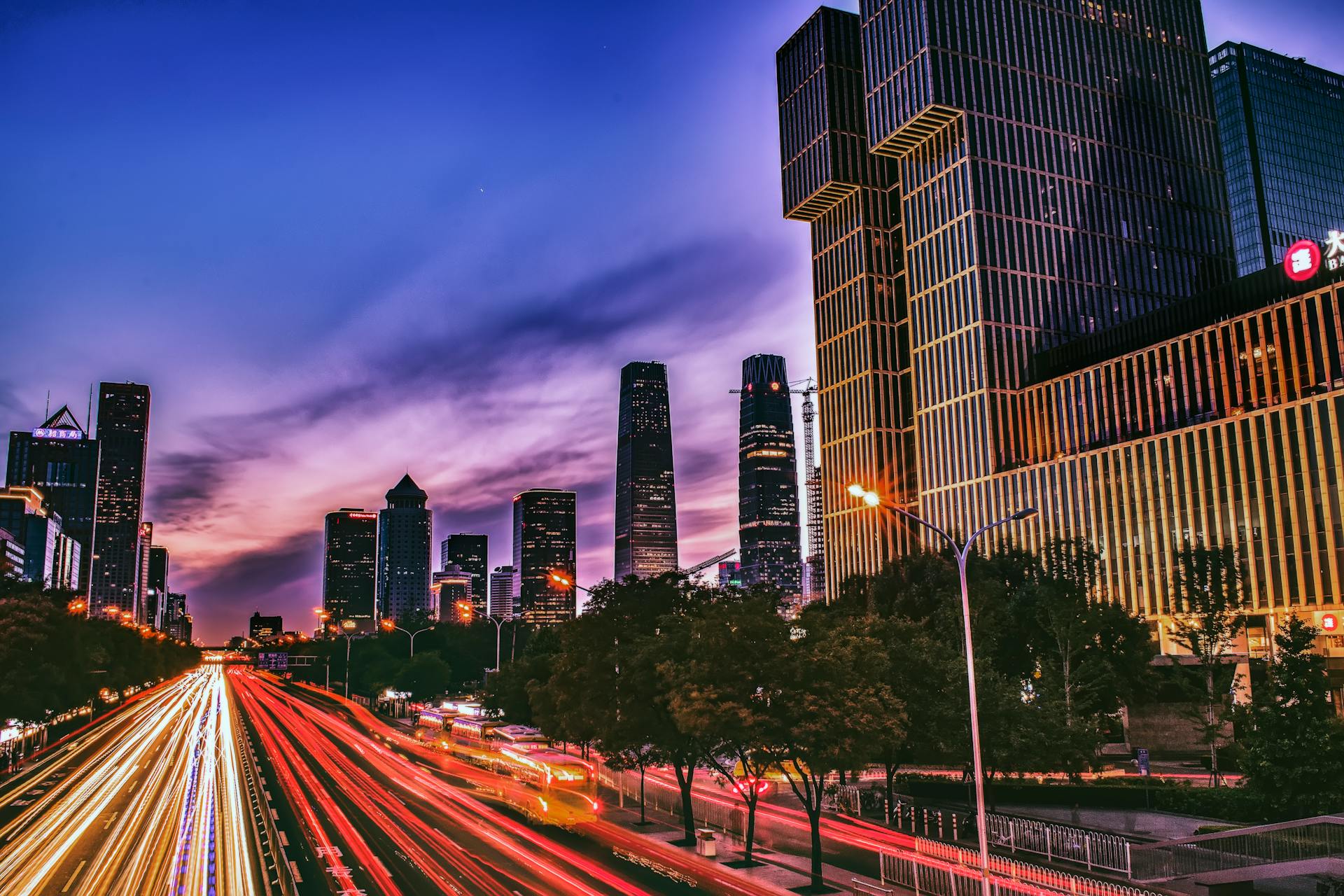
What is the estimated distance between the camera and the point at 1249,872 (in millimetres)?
25906

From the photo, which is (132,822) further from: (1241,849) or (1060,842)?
(1241,849)

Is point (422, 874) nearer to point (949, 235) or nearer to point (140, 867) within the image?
point (140, 867)

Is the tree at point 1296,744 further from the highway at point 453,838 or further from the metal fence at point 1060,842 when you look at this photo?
the highway at point 453,838

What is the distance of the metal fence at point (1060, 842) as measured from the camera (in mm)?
30797

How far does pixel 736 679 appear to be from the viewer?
3359 cm

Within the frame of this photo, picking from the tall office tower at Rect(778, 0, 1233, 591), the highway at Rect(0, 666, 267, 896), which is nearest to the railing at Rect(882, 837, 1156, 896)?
the highway at Rect(0, 666, 267, 896)

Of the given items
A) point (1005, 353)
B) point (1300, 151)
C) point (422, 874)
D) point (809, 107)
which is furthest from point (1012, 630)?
point (1300, 151)

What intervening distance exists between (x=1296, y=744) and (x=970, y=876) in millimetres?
12865

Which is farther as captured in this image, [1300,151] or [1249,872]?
[1300,151]

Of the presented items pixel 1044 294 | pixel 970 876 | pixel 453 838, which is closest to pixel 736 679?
pixel 970 876

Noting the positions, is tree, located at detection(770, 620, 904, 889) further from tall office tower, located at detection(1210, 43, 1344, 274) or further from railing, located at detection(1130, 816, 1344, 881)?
tall office tower, located at detection(1210, 43, 1344, 274)

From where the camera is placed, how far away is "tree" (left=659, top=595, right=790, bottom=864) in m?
32.5

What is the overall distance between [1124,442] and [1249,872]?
78.2m

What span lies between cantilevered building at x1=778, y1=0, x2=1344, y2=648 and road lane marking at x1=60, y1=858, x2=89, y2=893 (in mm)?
82661
